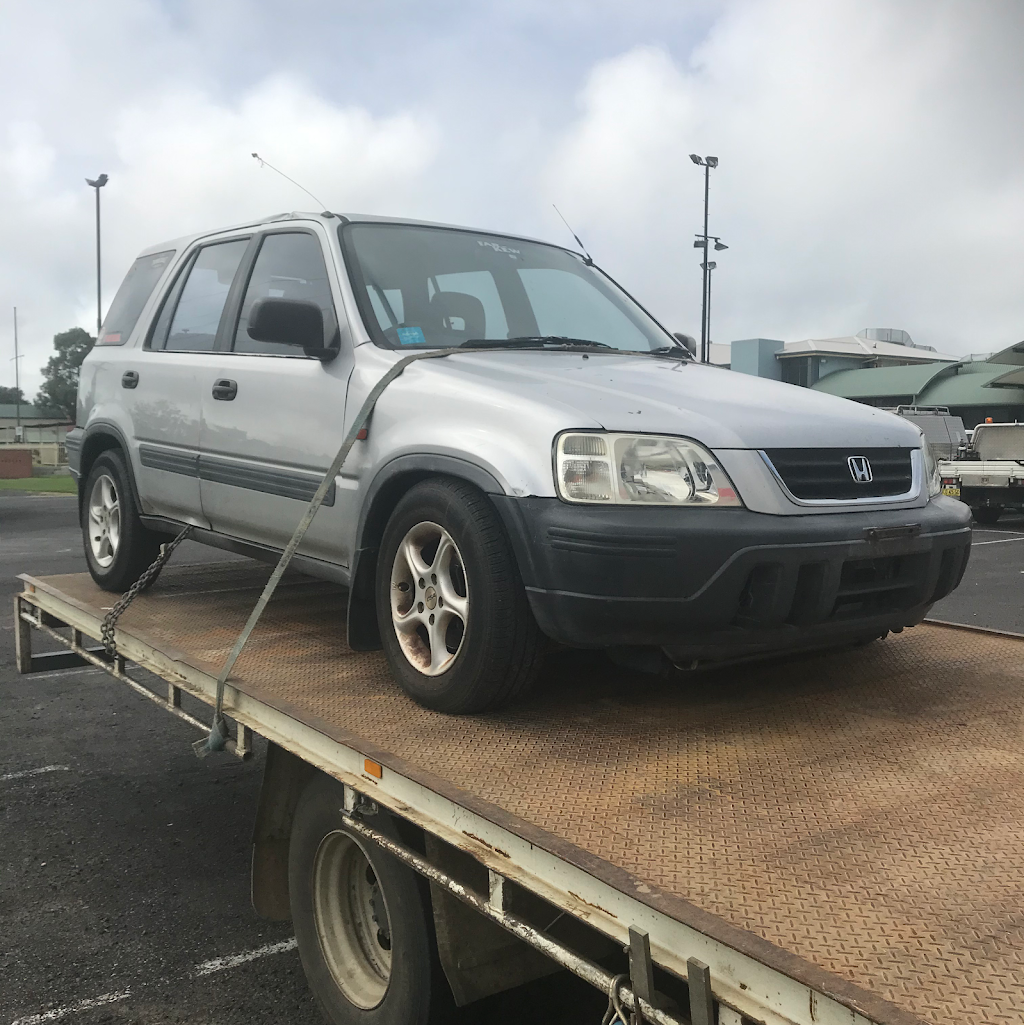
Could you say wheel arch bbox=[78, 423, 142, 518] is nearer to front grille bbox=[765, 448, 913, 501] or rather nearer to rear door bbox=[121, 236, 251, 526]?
rear door bbox=[121, 236, 251, 526]

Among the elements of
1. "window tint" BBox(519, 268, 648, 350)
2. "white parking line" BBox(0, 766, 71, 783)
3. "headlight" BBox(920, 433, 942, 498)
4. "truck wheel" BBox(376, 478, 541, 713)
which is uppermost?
"window tint" BBox(519, 268, 648, 350)

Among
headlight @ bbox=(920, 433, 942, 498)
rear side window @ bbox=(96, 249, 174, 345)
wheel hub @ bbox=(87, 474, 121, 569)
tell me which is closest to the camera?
headlight @ bbox=(920, 433, 942, 498)

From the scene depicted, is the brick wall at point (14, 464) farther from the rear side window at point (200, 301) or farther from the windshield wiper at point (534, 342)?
the windshield wiper at point (534, 342)

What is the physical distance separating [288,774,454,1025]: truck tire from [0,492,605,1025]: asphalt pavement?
16 cm

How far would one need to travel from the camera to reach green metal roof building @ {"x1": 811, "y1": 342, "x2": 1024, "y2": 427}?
35750 mm

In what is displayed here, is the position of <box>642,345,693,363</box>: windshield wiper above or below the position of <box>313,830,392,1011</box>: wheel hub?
above

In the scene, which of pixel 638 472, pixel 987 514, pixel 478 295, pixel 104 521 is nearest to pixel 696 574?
pixel 638 472

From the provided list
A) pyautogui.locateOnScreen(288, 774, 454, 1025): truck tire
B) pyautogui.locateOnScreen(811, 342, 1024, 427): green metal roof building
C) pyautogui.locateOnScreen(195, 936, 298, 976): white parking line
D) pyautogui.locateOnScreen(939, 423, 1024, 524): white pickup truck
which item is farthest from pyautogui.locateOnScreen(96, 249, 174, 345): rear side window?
pyautogui.locateOnScreen(811, 342, 1024, 427): green metal roof building

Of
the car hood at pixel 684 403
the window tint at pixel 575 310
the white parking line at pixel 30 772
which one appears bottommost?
the white parking line at pixel 30 772

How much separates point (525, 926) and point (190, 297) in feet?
11.5

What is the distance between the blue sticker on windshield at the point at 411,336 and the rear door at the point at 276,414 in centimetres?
18

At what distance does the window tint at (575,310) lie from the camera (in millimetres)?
4039

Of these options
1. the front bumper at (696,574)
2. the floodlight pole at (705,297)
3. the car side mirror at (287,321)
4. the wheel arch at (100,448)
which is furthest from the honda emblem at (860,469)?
the floodlight pole at (705,297)

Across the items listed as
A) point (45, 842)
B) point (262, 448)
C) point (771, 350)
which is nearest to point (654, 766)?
point (262, 448)
